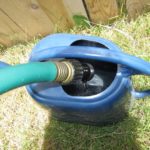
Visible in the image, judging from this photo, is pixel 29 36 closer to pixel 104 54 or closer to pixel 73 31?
pixel 73 31

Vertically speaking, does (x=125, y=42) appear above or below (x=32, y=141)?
above

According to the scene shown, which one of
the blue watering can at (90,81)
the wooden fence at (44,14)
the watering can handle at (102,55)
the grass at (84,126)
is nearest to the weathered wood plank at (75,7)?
the wooden fence at (44,14)

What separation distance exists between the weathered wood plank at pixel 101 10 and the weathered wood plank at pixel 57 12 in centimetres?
9

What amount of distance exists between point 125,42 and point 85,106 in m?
0.52

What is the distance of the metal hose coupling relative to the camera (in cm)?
82

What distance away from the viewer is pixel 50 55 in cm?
89

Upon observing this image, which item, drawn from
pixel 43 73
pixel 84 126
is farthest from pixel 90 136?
pixel 43 73

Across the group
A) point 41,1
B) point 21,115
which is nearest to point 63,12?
point 41,1

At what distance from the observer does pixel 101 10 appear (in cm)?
137

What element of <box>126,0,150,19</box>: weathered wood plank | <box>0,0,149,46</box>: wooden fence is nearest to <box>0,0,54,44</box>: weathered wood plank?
<box>0,0,149,46</box>: wooden fence

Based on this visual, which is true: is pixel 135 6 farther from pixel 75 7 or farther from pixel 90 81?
pixel 90 81

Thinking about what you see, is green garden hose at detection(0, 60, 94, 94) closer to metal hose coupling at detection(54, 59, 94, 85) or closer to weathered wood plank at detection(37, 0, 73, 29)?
metal hose coupling at detection(54, 59, 94, 85)

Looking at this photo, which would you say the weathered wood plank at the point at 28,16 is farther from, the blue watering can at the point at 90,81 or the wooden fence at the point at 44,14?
the blue watering can at the point at 90,81

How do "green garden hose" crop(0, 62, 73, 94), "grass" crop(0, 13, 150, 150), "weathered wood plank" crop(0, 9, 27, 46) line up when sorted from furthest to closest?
"weathered wood plank" crop(0, 9, 27, 46) < "grass" crop(0, 13, 150, 150) < "green garden hose" crop(0, 62, 73, 94)
